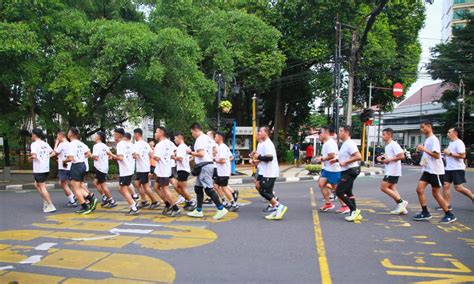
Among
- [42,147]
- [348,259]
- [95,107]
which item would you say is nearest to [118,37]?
[95,107]

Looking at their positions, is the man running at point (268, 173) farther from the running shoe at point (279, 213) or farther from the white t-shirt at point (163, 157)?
the white t-shirt at point (163, 157)

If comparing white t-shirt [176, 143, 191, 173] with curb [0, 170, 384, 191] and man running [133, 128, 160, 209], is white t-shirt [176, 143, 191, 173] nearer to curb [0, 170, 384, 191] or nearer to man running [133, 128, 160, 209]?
man running [133, 128, 160, 209]

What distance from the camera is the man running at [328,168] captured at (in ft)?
27.3

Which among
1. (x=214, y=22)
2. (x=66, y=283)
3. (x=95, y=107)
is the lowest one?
(x=66, y=283)

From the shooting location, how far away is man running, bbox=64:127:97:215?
821 centimetres

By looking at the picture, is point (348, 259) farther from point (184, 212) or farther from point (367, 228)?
point (184, 212)

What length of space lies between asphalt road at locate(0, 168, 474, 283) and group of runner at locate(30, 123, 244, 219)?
1.24 ft

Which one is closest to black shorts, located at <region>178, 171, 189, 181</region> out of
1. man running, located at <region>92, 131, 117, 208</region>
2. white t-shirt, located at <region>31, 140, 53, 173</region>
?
man running, located at <region>92, 131, 117, 208</region>

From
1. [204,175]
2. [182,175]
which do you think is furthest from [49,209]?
[204,175]

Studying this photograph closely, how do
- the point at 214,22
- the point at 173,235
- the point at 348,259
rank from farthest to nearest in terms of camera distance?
the point at 214,22
the point at 173,235
the point at 348,259

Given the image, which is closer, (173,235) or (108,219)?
(173,235)

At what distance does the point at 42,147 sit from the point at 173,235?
4.00m

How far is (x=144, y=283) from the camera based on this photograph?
14.0 ft

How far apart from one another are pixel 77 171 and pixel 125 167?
100cm
